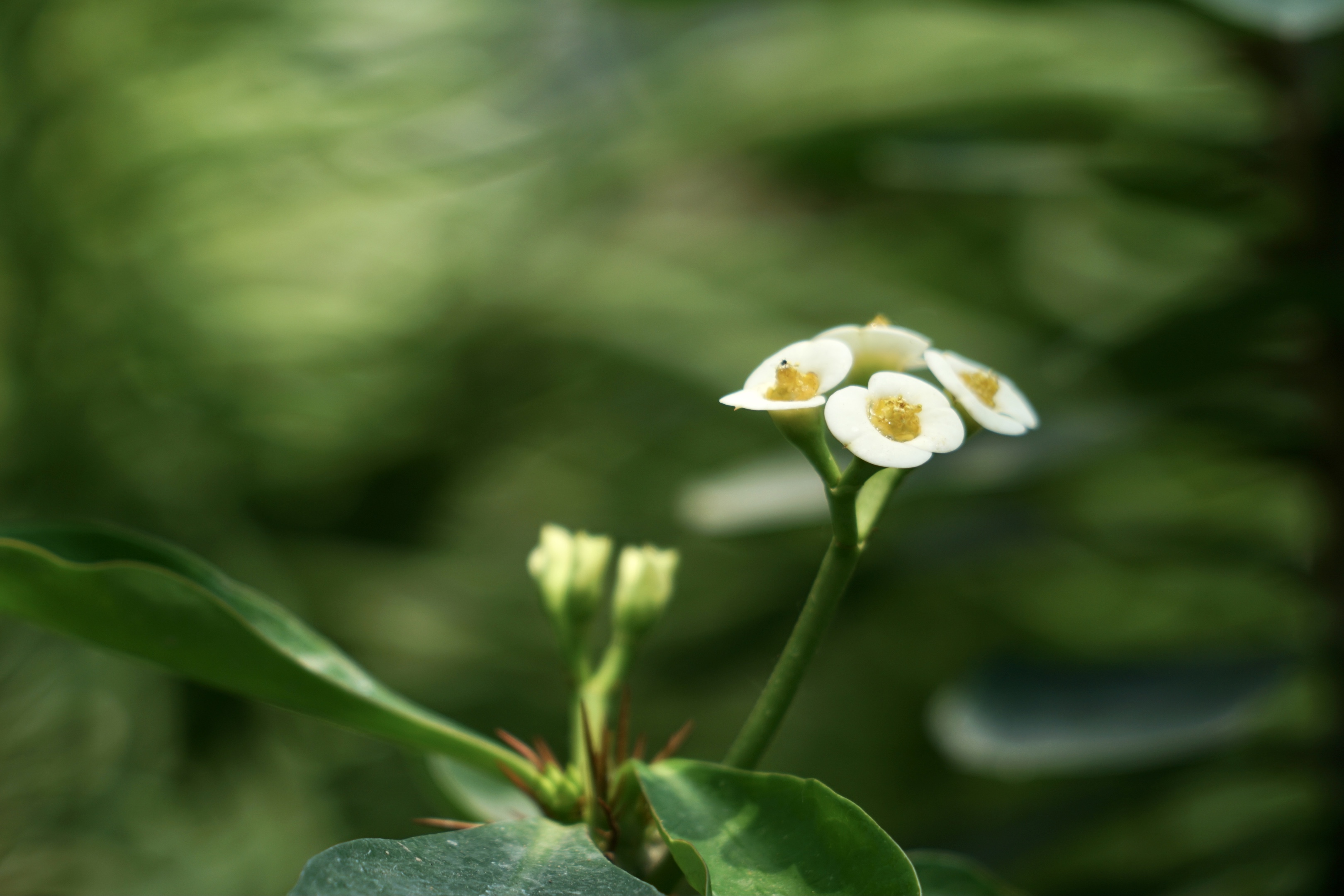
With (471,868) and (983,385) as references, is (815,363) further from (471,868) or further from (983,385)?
(471,868)

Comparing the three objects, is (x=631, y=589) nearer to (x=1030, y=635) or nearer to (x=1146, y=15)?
(x=1146, y=15)

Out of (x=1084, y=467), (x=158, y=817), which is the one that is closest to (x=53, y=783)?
(x=158, y=817)

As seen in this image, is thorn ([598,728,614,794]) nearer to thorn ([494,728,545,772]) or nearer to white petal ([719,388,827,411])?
thorn ([494,728,545,772])

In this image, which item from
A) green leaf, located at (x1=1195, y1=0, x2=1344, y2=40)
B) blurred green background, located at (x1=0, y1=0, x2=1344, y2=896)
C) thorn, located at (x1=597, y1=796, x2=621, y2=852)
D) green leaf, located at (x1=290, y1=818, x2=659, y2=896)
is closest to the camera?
green leaf, located at (x1=290, y1=818, x2=659, y2=896)

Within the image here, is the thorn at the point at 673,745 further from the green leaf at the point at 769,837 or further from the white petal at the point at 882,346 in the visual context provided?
the white petal at the point at 882,346

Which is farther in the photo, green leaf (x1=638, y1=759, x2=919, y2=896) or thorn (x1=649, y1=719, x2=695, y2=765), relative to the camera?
thorn (x1=649, y1=719, x2=695, y2=765)

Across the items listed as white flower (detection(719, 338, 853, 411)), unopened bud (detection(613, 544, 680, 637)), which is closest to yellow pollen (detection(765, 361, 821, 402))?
white flower (detection(719, 338, 853, 411))

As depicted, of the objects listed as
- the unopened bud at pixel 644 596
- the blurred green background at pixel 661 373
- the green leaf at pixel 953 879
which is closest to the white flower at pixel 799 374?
the unopened bud at pixel 644 596
